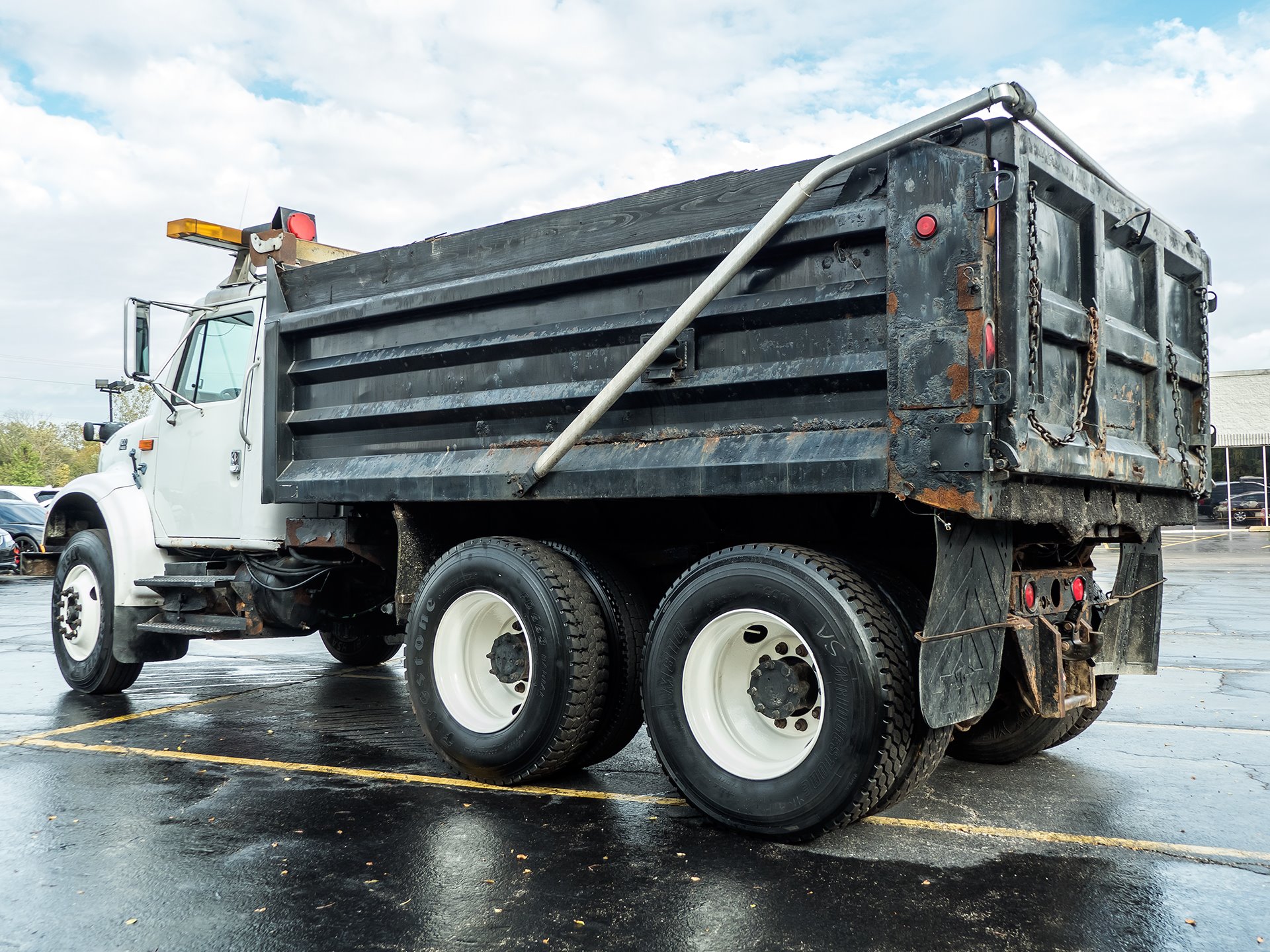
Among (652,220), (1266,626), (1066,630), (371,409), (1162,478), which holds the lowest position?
(1266,626)

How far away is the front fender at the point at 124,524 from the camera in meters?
7.21

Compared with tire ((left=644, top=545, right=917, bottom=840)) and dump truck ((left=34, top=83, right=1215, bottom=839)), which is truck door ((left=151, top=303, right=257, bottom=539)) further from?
tire ((left=644, top=545, right=917, bottom=840))

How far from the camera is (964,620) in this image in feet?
13.0

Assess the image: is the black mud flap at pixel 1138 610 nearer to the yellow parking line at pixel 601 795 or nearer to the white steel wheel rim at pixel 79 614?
the yellow parking line at pixel 601 795

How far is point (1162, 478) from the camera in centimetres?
495

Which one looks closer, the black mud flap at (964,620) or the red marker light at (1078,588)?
the black mud flap at (964,620)

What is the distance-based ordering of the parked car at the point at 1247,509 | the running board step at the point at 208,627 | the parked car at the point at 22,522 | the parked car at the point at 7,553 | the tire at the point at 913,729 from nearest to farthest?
the tire at the point at 913,729 → the running board step at the point at 208,627 → the parked car at the point at 7,553 → the parked car at the point at 22,522 → the parked car at the point at 1247,509

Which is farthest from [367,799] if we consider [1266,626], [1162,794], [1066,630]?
[1266,626]

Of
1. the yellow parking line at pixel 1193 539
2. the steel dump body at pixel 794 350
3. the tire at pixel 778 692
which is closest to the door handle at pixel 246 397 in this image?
the steel dump body at pixel 794 350

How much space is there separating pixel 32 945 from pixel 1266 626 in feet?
37.8

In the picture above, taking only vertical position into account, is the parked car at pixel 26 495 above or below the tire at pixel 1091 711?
above

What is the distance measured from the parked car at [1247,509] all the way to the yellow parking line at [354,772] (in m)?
36.5

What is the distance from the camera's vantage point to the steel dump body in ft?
12.5

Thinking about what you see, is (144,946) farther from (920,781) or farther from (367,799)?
(920,781)
